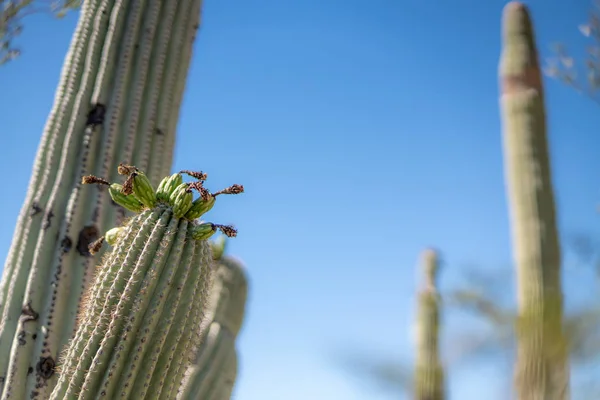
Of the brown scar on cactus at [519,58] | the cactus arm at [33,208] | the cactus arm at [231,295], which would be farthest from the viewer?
the cactus arm at [231,295]

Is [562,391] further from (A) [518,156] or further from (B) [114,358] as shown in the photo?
(B) [114,358]

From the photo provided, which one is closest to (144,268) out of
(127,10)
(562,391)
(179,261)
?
(179,261)

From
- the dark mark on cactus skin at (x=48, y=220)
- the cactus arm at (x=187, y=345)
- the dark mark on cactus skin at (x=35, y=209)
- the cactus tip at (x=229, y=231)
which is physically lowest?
the cactus arm at (x=187, y=345)

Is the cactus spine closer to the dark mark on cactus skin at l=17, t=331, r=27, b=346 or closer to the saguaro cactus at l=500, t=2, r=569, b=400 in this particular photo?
the dark mark on cactus skin at l=17, t=331, r=27, b=346

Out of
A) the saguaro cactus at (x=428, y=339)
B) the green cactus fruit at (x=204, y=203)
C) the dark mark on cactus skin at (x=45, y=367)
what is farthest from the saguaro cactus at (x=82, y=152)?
the saguaro cactus at (x=428, y=339)

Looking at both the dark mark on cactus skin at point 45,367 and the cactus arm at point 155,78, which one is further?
the cactus arm at point 155,78

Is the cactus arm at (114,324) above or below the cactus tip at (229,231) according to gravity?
below

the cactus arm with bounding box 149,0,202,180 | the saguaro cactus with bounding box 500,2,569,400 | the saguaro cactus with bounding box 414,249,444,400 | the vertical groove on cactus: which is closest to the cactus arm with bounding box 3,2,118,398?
the cactus arm with bounding box 149,0,202,180

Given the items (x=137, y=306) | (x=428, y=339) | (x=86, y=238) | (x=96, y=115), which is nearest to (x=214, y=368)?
(x=86, y=238)

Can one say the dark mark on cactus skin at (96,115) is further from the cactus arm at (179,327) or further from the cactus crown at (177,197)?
the cactus arm at (179,327)
